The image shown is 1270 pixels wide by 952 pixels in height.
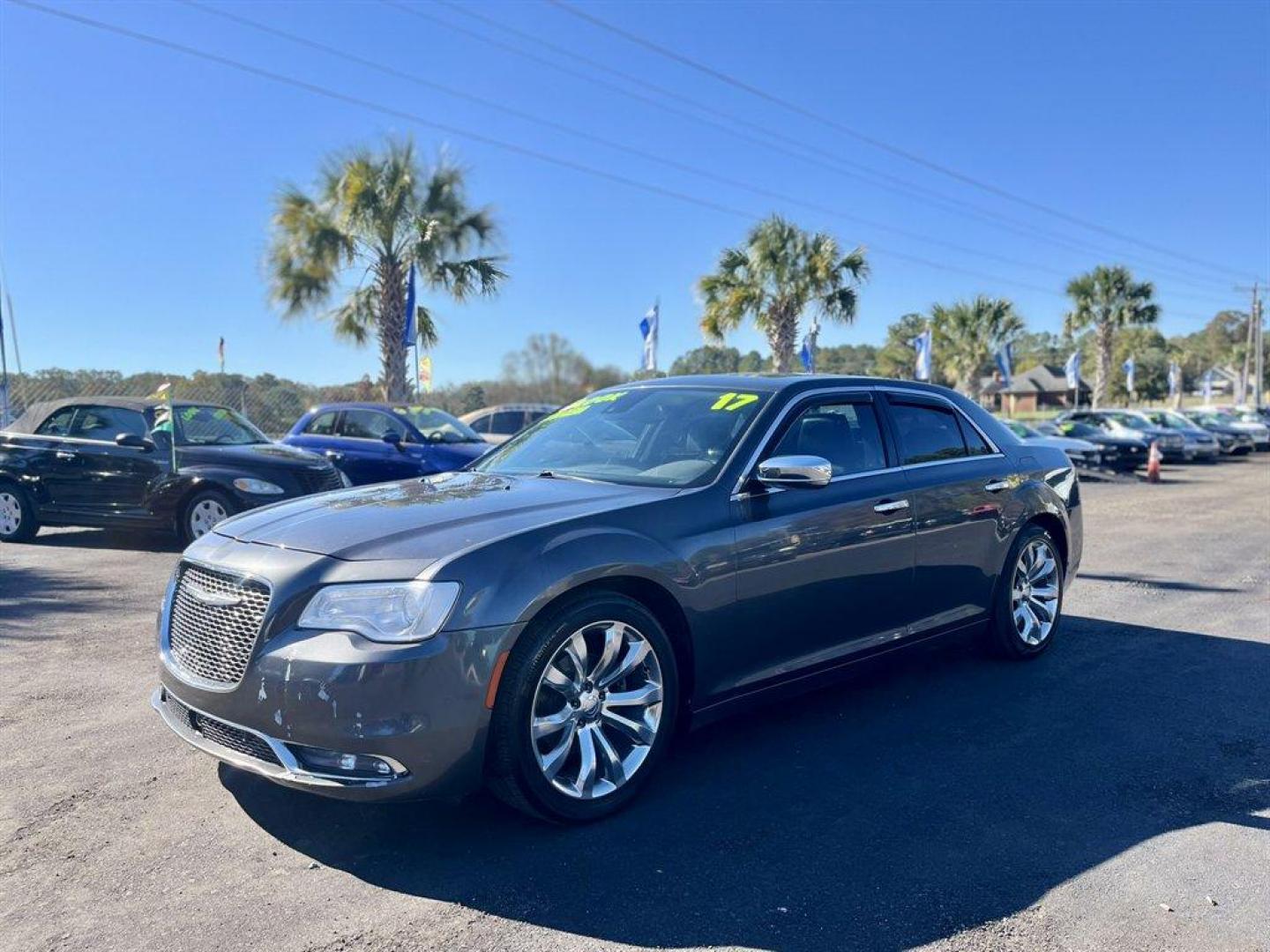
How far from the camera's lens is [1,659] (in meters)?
5.74

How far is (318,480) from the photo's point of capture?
9930mm

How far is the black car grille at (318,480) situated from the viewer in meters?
9.84

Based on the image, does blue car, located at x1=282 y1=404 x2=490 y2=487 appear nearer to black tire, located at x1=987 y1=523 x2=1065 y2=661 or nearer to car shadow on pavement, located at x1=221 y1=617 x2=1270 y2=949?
black tire, located at x1=987 y1=523 x2=1065 y2=661

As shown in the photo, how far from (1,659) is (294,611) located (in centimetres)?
364

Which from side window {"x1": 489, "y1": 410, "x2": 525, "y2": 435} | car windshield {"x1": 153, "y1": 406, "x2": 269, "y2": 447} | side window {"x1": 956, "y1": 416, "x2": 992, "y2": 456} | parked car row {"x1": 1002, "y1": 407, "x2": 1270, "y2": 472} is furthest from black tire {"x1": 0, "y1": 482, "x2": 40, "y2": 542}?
parked car row {"x1": 1002, "y1": 407, "x2": 1270, "y2": 472}

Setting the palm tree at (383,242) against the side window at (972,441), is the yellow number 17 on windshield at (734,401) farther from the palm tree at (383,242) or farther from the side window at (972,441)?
the palm tree at (383,242)

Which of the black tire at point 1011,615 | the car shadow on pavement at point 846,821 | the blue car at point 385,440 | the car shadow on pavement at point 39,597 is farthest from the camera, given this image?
the blue car at point 385,440

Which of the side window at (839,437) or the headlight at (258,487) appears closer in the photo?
Answer: the side window at (839,437)

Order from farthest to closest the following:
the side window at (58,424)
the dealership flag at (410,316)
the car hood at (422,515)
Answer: the dealership flag at (410,316), the side window at (58,424), the car hood at (422,515)

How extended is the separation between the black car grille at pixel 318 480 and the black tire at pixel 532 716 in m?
6.84

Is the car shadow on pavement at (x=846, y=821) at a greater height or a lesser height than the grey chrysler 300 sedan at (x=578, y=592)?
lesser

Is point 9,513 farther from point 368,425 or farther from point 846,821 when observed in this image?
point 846,821

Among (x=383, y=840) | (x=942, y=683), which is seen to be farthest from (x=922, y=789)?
(x=383, y=840)

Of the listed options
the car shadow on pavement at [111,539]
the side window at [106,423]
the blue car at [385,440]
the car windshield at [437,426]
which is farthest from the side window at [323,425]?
the side window at [106,423]
